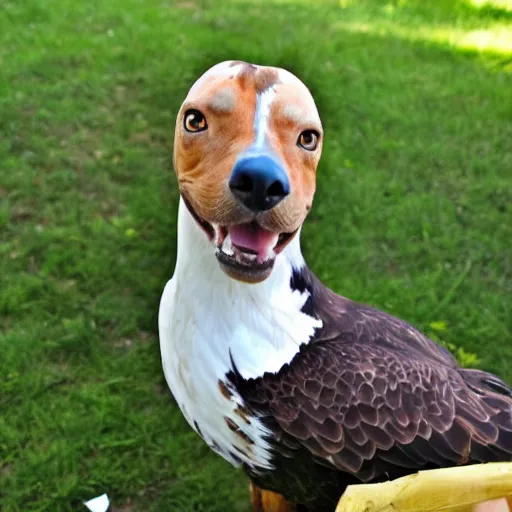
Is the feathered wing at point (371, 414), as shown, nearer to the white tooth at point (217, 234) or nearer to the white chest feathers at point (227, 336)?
the white chest feathers at point (227, 336)

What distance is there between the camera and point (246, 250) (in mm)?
1100

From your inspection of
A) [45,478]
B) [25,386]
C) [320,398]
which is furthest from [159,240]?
[320,398]

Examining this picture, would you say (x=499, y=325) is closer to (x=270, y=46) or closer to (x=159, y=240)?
(x=159, y=240)

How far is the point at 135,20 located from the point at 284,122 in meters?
4.86

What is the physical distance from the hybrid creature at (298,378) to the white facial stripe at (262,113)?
0.06m

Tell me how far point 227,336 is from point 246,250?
322 millimetres

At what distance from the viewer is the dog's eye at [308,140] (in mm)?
1117

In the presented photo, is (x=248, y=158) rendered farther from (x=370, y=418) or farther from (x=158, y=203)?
(x=158, y=203)

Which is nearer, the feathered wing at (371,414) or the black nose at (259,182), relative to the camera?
the black nose at (259,182)

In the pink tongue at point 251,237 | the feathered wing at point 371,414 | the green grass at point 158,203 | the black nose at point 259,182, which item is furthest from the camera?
the green grass at point 158,203

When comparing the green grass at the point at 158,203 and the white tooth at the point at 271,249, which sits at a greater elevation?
the white tooth at the point at 271,249

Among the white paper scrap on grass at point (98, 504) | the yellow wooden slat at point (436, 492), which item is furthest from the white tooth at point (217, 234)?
the white paper scrap on grass at point (98, 504)

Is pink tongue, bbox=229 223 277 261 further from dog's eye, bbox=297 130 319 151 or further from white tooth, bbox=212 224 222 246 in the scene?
dog's eye, bbox=297 130 319 151

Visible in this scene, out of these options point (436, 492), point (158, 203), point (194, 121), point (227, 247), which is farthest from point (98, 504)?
point (158, 203)
